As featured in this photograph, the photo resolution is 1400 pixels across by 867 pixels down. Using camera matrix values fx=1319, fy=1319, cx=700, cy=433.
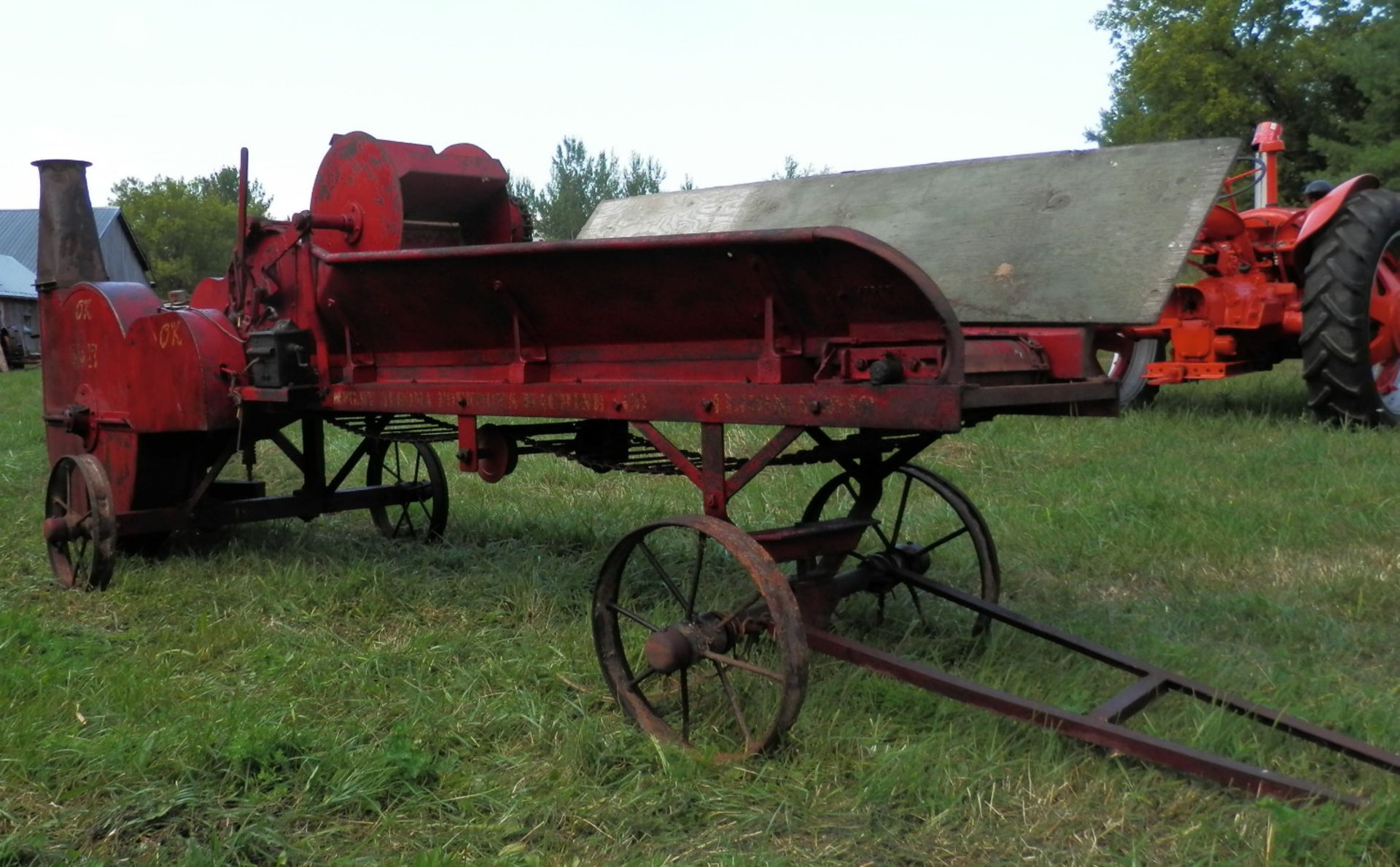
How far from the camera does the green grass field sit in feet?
10.8

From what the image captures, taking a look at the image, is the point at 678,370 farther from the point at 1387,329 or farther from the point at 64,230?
the point at 1387,329

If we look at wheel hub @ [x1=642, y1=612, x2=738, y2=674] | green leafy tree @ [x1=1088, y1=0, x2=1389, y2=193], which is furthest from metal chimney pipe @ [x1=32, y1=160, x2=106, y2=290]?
green leafy tree @ [x1=1088, y1=0, x2=1389, y2=193]

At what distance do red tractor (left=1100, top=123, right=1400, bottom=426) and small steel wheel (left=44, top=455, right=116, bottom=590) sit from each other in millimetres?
6574

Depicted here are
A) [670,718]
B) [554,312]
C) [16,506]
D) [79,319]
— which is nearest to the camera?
[670,718]

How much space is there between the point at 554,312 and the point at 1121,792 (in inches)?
92.9

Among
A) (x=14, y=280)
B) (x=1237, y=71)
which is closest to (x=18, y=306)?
(x=14, y=280)

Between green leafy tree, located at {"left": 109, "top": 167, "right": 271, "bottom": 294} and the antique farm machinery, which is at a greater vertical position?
green leafy tree, located at {"left": 109, "top": 167, "right": 271, "bottom": 294}

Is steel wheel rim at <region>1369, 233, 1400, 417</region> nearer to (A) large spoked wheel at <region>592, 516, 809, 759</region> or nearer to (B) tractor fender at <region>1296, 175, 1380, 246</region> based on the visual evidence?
(B) tractor fender at <region>1296, 175, 1380, 246</region>

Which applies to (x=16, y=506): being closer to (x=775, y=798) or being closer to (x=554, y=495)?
(x=554, y=495)

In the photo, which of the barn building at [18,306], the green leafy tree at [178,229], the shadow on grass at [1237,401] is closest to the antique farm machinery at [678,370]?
the shadow on grass at [1237,401]

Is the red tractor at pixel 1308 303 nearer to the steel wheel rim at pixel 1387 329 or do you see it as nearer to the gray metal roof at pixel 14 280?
the steel wheel rim at pixel 1387 329

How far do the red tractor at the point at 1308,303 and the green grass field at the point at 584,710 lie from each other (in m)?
1.94

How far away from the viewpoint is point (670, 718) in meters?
4.13

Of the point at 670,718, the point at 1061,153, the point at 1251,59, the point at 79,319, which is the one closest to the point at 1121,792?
the point at 670,718
